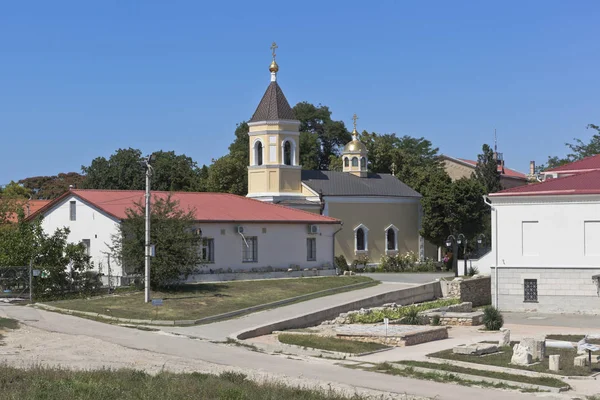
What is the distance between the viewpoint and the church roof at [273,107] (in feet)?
185

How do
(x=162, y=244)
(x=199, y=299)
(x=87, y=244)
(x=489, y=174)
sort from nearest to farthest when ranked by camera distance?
(x=199, y=299) → (x=162, y=244) → (x=87, y=244) → (x=489, y=174)

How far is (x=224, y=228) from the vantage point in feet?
138

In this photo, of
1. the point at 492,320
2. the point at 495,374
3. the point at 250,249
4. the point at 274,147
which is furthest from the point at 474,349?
the point at 274,147

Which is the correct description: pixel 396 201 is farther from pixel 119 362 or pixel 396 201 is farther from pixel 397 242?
pixel 119 362

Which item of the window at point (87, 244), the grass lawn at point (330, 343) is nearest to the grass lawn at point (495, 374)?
the grass lawn at point (330, 343)

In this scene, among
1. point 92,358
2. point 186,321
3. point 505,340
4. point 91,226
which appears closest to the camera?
point 92,358

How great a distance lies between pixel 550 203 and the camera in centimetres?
4088

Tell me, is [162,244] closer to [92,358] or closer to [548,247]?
[92,358]

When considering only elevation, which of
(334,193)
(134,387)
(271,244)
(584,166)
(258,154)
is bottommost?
(134,387)

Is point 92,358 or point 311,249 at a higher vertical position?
point 311,249

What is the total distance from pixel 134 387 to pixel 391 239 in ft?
144

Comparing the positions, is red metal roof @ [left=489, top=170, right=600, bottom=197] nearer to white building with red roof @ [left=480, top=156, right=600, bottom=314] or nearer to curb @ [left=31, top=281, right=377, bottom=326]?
white building with red roof @ [left=480, top=156, right=600, bottom=314]

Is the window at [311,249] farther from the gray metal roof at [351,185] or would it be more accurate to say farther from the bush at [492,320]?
the bush at [492,320]

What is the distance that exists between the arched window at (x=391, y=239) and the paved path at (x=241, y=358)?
32.2 m
